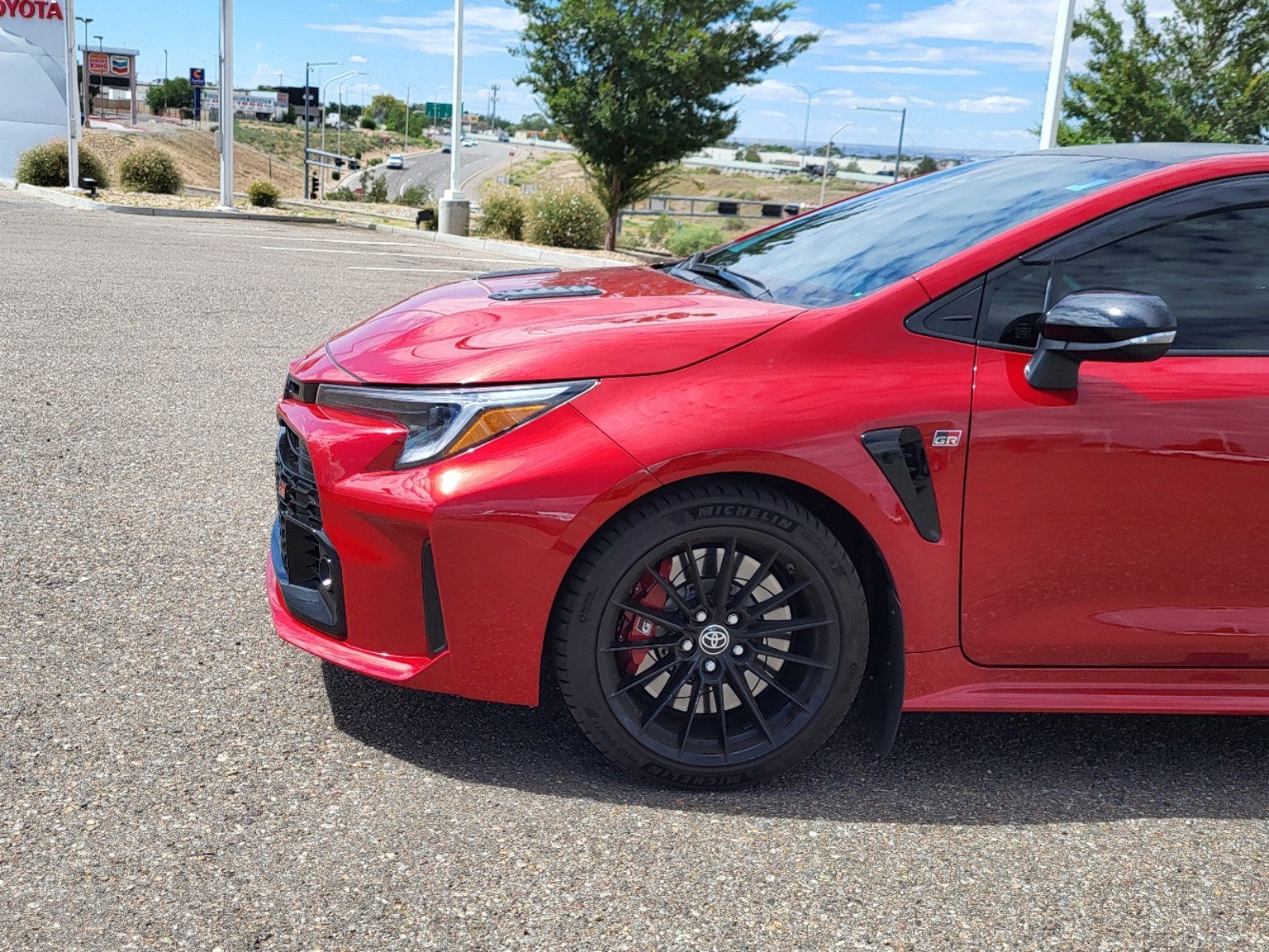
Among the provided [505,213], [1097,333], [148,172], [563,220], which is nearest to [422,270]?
[563,220]

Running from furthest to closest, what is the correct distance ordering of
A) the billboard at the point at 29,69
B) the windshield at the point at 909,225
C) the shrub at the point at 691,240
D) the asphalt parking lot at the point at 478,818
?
1. the shrub at the point at 691,240
2. the billboard at the point at 29,69
3. the windshield at the point at 909,225
4. the asphalt parking lot at the point at 478,818

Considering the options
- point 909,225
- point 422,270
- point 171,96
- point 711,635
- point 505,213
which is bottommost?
point 711,635

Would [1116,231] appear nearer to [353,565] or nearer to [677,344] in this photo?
[677,344]

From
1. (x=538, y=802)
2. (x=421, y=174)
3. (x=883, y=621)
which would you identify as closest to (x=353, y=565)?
(x=538, y=802)

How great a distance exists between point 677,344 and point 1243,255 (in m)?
1.48

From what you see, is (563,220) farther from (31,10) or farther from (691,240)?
(31,10)

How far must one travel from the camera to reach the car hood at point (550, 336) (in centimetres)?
287

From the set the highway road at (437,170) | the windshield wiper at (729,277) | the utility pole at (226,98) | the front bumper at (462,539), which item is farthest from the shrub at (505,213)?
the highway road at (437,170)

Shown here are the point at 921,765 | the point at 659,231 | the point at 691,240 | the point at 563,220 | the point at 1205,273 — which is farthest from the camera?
the point at 659,231

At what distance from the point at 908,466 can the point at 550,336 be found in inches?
35.4

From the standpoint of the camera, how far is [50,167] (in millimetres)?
26875

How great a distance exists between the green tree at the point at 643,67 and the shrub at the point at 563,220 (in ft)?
3.83

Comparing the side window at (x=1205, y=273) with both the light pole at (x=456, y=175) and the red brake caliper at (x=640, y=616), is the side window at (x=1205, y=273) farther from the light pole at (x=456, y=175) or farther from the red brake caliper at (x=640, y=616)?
the light pole at (x=456, y=175)

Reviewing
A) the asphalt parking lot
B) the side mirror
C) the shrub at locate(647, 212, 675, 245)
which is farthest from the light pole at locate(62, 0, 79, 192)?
the side mirror
